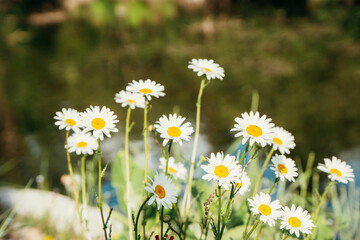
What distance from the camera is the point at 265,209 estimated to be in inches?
31.6

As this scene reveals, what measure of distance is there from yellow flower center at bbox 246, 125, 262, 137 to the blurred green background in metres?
2.31

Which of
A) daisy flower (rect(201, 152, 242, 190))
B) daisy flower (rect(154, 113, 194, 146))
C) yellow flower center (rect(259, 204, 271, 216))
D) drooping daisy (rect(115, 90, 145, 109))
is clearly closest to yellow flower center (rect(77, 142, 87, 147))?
drooping daisy (rect(115, 90, 145, 109))

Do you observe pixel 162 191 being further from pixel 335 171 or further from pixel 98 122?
pixel 335 171

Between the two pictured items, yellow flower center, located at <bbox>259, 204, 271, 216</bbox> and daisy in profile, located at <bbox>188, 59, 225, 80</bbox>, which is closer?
yellow flower center, located at <bbox>259, 204, 271, 216</bbox>

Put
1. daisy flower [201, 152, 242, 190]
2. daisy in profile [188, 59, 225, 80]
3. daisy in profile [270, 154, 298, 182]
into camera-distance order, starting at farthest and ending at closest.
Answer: daisy in profile [188, 59, 225, 80] < daisy in profile [270, 154, 298, 182] < daisy flower [201, 152, 242, 190]

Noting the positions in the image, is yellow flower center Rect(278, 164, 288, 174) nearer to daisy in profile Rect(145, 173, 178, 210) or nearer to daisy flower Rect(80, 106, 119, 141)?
daisy in profile Rect(145, 173, 178, 210)

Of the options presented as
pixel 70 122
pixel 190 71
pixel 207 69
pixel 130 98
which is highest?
pixel 190 71

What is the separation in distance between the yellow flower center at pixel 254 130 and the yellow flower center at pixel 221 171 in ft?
0.31

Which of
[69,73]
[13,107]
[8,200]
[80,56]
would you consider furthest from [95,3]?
[8,200]

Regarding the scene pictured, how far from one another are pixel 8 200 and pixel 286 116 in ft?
8.61

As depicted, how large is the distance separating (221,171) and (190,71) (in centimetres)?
451

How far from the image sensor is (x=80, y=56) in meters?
6.40

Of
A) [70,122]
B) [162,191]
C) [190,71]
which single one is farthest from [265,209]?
[190,71]

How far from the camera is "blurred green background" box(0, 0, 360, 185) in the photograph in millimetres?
3400
